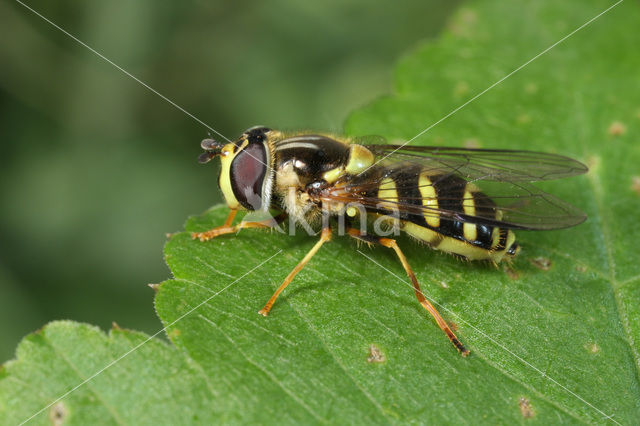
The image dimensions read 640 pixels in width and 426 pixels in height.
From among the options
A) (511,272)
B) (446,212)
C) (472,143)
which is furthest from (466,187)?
(472,143)

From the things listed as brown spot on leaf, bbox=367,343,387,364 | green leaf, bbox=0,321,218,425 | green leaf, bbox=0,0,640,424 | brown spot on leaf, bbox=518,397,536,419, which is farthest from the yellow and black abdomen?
green leaf, bbox=0,321,218,425

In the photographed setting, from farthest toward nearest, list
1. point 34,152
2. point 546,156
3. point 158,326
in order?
1. point 34,152
2. point 158,326
3. point 546,156

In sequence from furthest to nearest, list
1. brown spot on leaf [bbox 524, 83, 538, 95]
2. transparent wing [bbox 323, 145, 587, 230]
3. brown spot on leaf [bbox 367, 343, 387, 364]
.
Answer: brown spot on leaf [bbox 524, 83, 538, 95] < transparent wing [bbox 323, 145, 587, 230] < brown spot on leaf [bbox 367, 343, 387, 364]

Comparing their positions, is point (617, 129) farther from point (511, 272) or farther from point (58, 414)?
point (58, 414)

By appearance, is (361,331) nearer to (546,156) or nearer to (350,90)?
(546,156)

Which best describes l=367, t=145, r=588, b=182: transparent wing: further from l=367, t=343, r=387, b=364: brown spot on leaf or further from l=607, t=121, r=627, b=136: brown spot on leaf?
l=367, t=343, r=387, b=364: brown spot on leaf

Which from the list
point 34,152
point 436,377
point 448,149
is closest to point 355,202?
point 448,149
